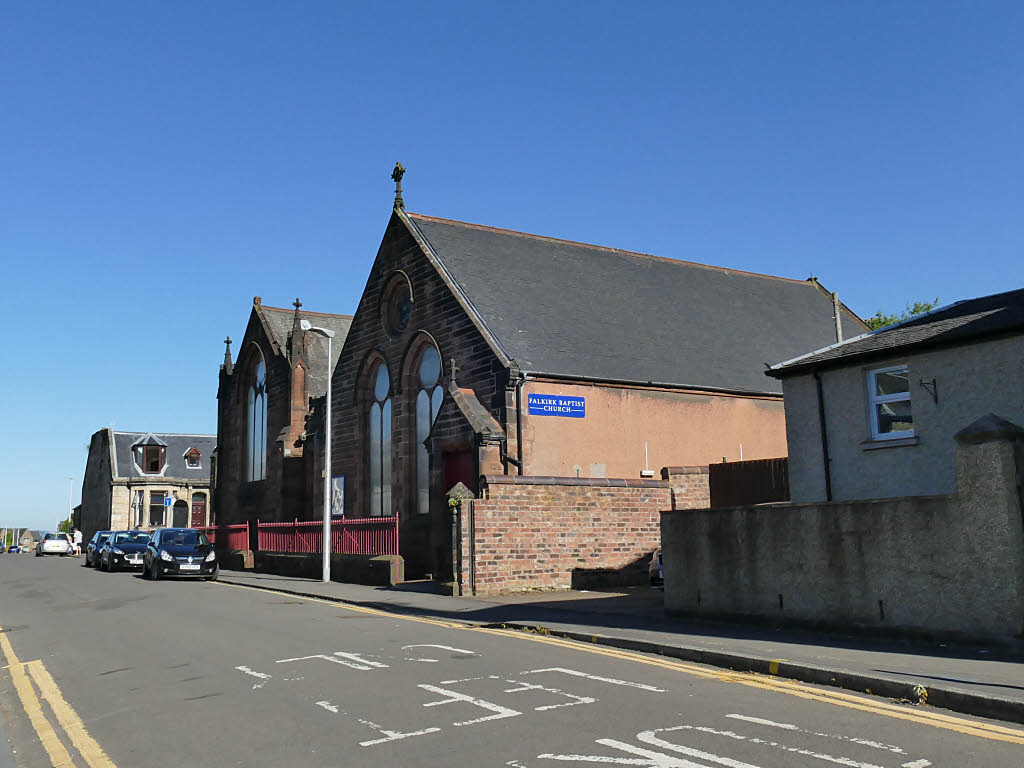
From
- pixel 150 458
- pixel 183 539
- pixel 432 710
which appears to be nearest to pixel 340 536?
pixel 183 539

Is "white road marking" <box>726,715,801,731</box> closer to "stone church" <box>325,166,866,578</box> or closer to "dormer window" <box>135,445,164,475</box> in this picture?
"stone church" <box>325,166,866,578</box>

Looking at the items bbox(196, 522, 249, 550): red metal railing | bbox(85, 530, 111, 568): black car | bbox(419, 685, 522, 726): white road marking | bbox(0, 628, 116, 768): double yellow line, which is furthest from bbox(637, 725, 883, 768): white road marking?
bbox(85, 530, 111, 568): black car

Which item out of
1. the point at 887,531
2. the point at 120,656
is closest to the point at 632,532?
the point at 887,531

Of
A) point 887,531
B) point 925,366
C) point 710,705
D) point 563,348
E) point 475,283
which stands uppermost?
point 475,283

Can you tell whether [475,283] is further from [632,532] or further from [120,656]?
[120,656]

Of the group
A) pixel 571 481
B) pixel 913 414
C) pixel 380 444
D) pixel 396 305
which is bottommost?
pixel 571 481

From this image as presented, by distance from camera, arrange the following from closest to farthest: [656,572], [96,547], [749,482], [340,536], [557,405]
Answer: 1. [656,572]
2. [749,482]
3. [557,405]
4. [340,536]
5. [96,547]

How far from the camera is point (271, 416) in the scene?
38000 millimetres

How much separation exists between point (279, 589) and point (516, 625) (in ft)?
36.0

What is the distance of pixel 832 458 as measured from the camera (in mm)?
15562

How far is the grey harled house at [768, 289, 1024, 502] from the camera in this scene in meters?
13.3

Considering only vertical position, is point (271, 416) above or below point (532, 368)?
above

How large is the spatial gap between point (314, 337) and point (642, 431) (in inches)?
775

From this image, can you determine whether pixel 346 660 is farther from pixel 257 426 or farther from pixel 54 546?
pixel 54 546
